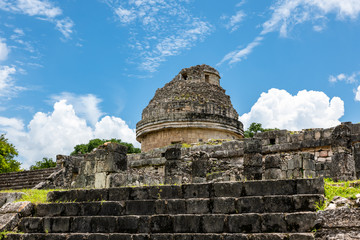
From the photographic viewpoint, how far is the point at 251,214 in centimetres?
638

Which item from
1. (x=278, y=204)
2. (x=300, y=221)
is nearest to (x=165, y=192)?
(x=278, y=204)

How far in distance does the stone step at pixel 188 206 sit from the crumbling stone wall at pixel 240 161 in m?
1.99

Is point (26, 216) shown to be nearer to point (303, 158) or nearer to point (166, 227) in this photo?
point (166, 227)

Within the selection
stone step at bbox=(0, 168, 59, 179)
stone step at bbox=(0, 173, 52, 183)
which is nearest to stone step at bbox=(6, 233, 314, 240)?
stone step at bbox=(0, 173, 52, 183)

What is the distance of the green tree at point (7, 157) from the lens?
2940 centimetres

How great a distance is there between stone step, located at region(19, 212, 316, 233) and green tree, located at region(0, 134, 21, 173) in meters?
23.6

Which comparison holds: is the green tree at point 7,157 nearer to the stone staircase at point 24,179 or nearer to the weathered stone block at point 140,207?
the stone staircase at point 24,179

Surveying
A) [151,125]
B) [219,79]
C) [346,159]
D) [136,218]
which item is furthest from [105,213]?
[219,79]

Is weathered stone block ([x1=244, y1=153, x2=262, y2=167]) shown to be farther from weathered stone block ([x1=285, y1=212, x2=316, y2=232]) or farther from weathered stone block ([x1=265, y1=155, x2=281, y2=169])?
weathered stone block ([x1=285, y1=212, x2=316, y2=232])

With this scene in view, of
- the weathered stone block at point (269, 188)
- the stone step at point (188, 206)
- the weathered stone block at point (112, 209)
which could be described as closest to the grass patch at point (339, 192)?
the stone step at point (188, 206)

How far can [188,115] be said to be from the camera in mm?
18281

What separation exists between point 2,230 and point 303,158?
8.91m

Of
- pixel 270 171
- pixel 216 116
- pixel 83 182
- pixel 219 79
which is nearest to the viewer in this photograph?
pixel 270 171

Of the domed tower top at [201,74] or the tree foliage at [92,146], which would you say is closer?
the domed tower top at [201,74]
